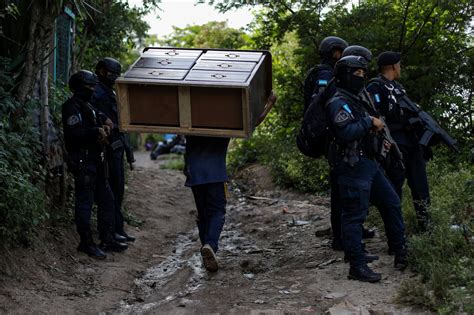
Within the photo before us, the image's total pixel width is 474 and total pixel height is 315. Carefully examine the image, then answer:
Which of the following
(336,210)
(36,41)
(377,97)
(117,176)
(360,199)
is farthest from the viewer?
(117,176)

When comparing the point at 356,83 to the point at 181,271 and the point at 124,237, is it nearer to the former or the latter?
the point at 181,271

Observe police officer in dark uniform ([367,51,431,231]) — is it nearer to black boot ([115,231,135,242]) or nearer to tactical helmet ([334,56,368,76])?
tactical helmet ([334,56,368,76])

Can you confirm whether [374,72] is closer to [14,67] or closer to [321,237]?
[321,237]

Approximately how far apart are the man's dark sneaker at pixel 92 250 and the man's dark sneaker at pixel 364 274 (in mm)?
2655

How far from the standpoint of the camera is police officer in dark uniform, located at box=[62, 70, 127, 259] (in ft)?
21.9

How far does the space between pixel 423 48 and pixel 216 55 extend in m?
4.95

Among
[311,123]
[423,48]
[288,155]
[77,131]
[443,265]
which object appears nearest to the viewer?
[443,265]

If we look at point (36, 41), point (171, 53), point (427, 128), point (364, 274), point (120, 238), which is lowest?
point (120, 238)

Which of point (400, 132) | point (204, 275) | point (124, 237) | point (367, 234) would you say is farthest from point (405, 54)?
point (204, 275)

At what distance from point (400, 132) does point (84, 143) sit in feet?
9.77

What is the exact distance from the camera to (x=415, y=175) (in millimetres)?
6098

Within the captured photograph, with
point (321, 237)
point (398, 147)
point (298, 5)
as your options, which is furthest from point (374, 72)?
point (398, 147)

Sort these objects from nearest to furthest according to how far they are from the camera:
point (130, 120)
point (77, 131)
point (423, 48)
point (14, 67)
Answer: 1. point (130, 120)
2. point (77, 131)
3. point (14, 67)
4. point (423, 48)

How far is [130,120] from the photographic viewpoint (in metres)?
5.90
